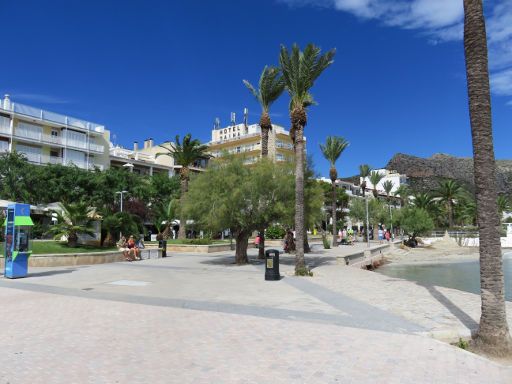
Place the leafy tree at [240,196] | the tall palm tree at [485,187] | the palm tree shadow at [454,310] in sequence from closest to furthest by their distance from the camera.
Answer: the tall palm tree at [485,187]
the palm tree shadow at [454,310]
the leafy tree at [240,196]

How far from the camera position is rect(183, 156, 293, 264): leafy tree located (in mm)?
19500

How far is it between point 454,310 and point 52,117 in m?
59.3

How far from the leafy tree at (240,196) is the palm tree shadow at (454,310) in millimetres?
8124

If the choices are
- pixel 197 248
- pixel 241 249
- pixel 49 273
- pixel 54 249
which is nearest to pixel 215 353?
pixel 49 273

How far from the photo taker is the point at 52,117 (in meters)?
58.2

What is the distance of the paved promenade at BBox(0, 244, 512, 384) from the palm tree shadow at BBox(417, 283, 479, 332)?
0.04 meters

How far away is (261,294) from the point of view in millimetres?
12219

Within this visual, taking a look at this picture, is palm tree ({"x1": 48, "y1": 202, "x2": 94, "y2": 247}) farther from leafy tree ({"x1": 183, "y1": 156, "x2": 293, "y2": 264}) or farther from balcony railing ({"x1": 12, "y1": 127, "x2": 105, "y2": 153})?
balcony railing ({"x1": 12, "y1": 127, "x2": 105, "y2": 153})

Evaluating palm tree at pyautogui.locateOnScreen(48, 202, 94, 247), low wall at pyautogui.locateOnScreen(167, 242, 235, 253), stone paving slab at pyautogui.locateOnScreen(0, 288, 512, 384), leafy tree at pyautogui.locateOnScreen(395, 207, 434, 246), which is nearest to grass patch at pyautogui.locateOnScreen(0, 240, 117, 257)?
palm tree at pyautogui.locateOnScreen(48, 202, 94, 247)

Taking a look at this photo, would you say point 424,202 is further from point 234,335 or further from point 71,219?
point 234,335

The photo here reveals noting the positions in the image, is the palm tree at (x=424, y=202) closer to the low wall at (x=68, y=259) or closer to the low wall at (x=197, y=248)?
the low wall at (x=197, y=248)

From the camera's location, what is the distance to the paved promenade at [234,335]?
18.2ft

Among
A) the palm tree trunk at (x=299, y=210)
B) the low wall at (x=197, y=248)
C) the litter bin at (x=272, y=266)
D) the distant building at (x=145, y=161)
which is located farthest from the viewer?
the distant building at (x=145, y=161)

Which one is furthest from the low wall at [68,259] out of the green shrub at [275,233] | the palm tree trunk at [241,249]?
the green shrub at [275,233]
